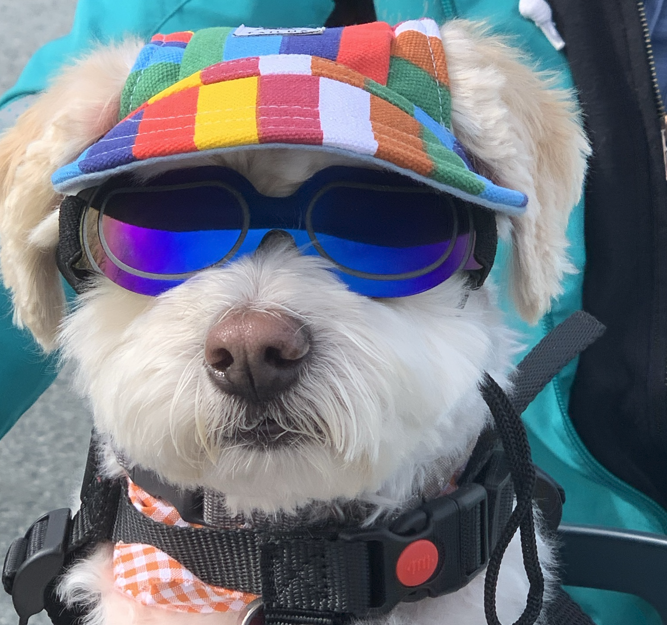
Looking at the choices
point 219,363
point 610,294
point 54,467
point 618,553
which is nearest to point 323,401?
point 219,363

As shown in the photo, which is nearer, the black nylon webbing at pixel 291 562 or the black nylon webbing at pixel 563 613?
the black nylon webbing at pixel 291 562

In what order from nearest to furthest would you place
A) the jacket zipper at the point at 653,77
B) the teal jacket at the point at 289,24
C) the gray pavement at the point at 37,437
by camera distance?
the jacket zipper at the point at 653,77
the teal jacket at the point at 289,24
the gray pavement at the point at 37,437

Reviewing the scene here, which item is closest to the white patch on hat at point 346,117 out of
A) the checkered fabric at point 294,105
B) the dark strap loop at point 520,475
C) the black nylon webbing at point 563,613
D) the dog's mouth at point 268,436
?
the checkered fabric at point 294,105

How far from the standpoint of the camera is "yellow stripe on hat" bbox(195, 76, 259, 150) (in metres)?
0.79

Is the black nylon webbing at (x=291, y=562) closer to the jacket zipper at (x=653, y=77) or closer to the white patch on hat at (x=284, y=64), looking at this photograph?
the white patch on hat at (x=284, y=64)

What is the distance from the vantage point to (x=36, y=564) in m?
1.21

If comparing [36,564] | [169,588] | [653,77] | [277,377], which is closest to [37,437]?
[36,564]

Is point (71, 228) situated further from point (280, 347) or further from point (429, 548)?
point (429, 548)

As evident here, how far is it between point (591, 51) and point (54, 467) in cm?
252

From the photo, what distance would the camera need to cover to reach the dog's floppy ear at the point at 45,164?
1073 millimetres

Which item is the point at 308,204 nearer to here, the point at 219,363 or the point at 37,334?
the point at 219,363

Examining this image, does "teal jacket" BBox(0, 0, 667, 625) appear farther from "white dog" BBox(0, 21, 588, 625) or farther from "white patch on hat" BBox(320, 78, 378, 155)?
"white patch on hat" BBox(320, 78, 378, 155)

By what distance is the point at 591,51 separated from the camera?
151 centimetres

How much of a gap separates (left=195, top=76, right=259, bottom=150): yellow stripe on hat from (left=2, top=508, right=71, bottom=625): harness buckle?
0.85 m
